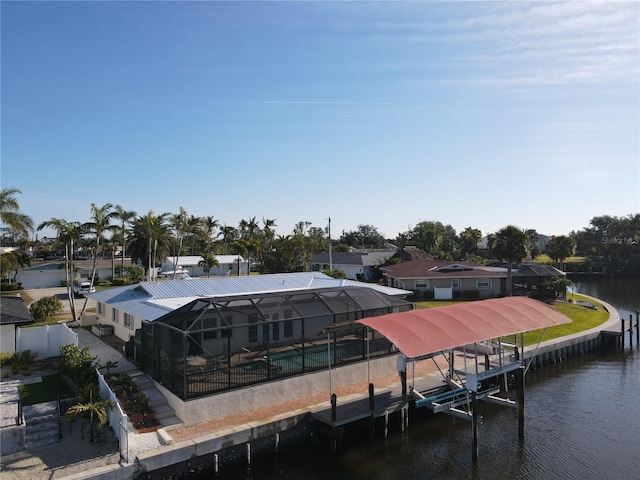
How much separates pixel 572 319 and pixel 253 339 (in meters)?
27.3

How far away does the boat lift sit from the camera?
663 inches

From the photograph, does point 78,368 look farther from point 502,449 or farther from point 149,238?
point 149,238

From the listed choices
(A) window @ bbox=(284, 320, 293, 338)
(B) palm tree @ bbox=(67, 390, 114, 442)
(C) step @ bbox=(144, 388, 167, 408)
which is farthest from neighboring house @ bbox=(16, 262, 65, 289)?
(B) palm tree @ bbox=(67, 390, 114, 442)

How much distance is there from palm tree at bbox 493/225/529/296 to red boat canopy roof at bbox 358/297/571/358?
2448cm

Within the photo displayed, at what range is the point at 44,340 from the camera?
24812 mm

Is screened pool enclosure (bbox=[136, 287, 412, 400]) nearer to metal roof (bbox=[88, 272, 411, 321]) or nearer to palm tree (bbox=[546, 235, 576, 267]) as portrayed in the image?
metal roof (bbox=[88, 272, 411, 321])

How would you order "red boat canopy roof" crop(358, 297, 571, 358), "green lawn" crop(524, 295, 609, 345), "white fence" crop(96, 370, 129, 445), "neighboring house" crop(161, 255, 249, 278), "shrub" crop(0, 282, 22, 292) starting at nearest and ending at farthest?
"white fence" crop(96, 370, 129, 445), "red boat canopy roof" crop(358, 297, 571, 358), "green lawn" crop(524, 295, 609, 345), "shrub" crop(0, 282, 22, 292), "neighboring house" crop(161, 255, 249, 278)

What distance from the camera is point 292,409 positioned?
1816cm

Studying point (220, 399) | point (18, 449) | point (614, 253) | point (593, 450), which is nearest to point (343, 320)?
point (220, 399)

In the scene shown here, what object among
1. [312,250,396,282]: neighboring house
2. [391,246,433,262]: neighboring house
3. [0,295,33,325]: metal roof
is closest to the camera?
[0,295,33,325]: metal roof

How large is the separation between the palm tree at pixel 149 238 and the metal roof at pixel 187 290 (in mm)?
15492

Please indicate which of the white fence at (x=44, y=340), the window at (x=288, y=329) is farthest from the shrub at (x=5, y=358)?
the window at (x=288, y=329)

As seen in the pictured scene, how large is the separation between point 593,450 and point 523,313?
5.86 metres

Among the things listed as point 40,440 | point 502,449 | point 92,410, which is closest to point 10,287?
point 40,440
